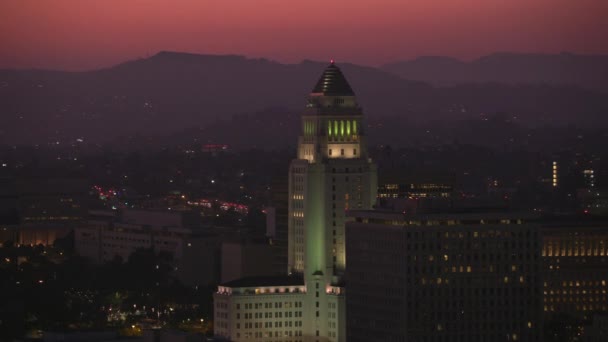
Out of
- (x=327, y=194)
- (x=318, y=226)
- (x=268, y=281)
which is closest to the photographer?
(x=268, y=281)

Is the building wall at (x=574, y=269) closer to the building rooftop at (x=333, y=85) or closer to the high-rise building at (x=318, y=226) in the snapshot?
the high-rise building at (x=318, y=226)

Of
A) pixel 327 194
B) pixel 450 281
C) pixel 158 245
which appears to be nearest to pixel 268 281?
pixel 327 194

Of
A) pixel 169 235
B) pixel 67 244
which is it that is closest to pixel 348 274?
pixel 169 235

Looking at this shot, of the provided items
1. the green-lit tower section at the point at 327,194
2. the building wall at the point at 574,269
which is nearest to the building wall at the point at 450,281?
the green-lit tower section at the point at 327,194

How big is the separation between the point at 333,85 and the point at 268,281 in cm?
1233

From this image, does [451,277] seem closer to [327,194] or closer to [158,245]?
[327,194]

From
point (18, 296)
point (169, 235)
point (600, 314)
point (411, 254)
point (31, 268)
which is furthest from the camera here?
point (169, 235)

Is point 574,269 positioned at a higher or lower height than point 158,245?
lower

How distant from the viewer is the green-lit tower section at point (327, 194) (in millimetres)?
131875

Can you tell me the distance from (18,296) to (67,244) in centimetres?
4331

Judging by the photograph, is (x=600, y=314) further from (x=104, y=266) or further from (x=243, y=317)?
(x=104, y=266)

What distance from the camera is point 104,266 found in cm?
16150

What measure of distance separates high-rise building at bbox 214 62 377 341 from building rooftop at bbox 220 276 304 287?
0.06 m

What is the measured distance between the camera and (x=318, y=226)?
13275 centimetres
